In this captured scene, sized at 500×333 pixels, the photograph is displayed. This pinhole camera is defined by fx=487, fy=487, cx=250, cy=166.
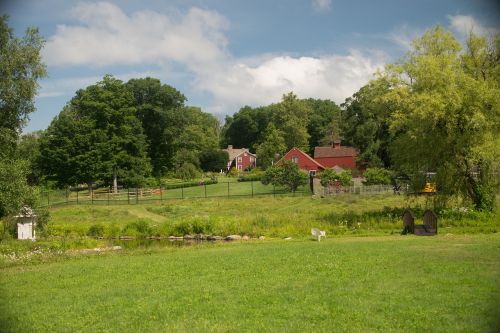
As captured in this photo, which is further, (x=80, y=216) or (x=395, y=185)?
(x=395, y=185)

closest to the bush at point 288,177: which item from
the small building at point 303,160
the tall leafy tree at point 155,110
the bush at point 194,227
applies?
the small building at point 303,160

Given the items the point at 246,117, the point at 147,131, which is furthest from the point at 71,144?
the point at 246,117

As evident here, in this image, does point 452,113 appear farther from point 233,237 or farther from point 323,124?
point 323,124

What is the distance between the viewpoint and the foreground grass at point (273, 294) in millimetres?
8422

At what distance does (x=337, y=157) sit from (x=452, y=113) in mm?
54894

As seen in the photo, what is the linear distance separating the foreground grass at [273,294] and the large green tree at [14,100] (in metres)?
9.28

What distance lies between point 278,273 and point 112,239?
784 inches

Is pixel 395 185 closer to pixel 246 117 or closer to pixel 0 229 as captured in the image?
pixel 0 229

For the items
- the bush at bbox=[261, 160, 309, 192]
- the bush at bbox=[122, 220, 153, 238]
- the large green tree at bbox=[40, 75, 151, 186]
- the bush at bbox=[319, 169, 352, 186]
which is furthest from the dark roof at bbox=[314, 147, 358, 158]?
the bush at bbox=[122, 220, 153, 238]

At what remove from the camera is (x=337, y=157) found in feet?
264

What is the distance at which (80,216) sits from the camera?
134 ft

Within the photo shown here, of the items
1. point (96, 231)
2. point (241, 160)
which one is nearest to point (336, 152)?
point (241, 160)

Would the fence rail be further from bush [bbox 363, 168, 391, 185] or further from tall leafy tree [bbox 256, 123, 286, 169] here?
tall leafy tree [bbox 256, 123, 286, 169]

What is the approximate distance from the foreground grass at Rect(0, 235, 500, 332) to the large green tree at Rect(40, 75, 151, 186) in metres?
48.2
